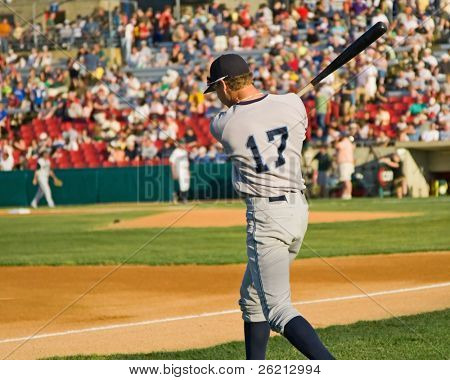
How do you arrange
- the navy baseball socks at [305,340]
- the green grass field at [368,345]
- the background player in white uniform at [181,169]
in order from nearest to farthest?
the navy baseball socks at [305,340] < the green grass field at [368,345] < the background player in white uniform at [181,169]

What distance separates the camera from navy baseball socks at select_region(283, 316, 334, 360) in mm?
4465

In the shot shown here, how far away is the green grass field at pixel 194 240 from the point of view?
1246 centimetres

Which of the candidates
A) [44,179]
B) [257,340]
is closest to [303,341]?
[257,340]

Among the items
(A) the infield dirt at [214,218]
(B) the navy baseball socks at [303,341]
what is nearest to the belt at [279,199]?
(B) the navy baseball socks at [303,341]

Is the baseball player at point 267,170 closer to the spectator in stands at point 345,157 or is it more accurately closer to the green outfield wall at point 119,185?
the spectator in stands at point 345,157

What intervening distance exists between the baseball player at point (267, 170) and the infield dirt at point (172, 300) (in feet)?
5.79

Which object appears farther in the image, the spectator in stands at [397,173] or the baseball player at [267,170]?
the spectator in stands at [397,173]

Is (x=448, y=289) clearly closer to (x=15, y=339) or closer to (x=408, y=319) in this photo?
(x=408, y=319)

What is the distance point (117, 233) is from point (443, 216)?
226 inches

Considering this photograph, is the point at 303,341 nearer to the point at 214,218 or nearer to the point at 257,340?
the point at 257,340

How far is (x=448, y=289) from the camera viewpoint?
342 inches

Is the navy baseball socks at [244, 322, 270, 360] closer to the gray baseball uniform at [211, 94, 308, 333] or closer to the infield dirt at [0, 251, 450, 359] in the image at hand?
the gray baseball uniform at [211, 94, 308, 333]

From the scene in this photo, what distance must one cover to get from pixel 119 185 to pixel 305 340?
68.7 feet

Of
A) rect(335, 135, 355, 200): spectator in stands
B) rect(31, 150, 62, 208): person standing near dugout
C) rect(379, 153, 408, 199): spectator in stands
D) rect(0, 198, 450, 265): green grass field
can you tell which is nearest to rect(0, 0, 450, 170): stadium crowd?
rect(379, 153, 408, 199): spectator in stands
